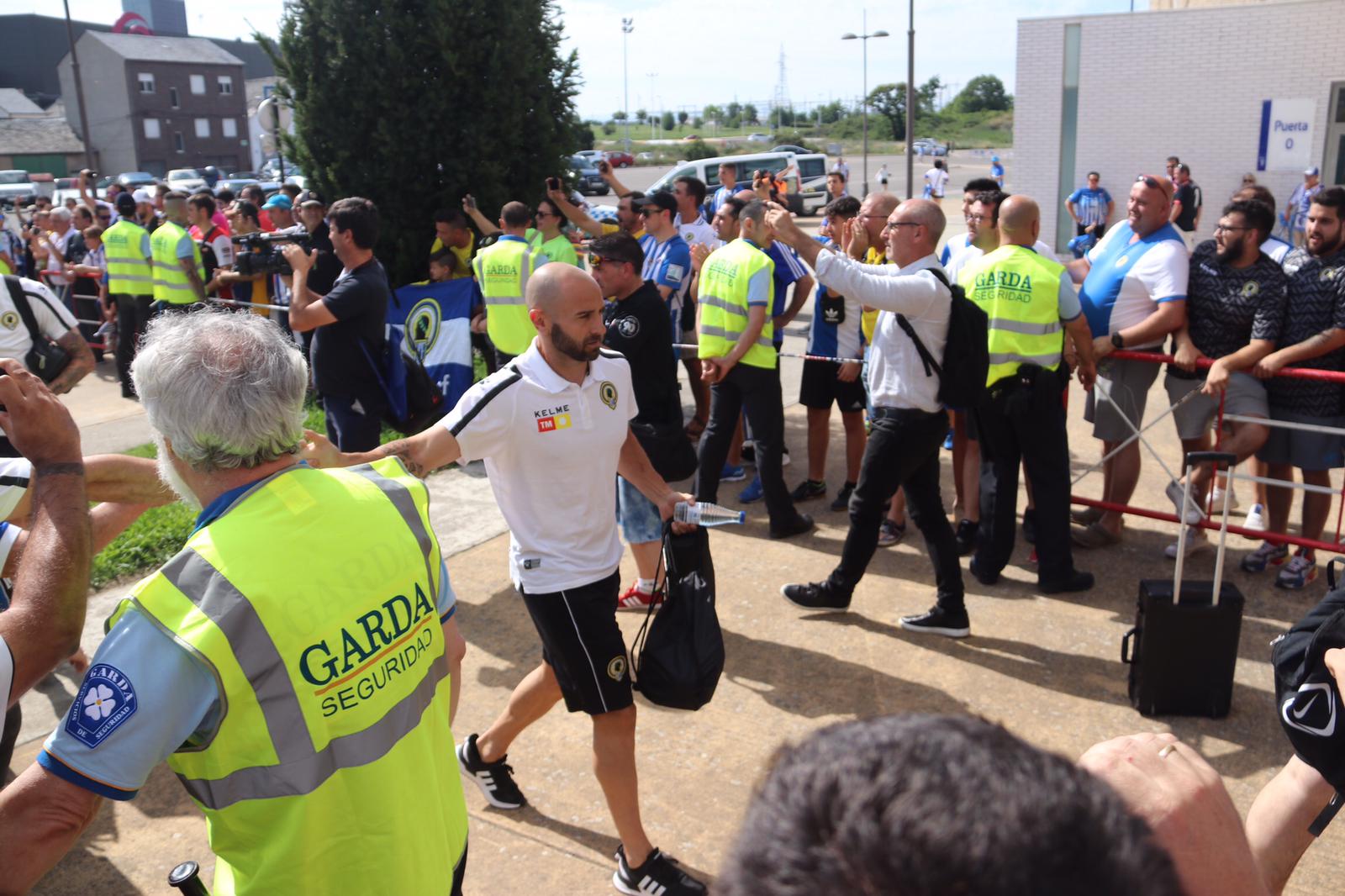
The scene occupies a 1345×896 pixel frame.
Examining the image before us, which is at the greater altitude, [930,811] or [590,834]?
[930,811]

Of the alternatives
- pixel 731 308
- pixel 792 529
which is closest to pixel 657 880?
pixel 792 529

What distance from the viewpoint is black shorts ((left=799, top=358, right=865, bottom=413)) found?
737cm

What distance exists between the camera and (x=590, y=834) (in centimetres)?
387

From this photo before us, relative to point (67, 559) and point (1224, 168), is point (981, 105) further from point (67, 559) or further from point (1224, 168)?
point (67, 559)

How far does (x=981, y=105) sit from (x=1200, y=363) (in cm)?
10076

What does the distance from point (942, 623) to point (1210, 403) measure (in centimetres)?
217

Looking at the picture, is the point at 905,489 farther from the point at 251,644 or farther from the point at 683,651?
the point at 251,644

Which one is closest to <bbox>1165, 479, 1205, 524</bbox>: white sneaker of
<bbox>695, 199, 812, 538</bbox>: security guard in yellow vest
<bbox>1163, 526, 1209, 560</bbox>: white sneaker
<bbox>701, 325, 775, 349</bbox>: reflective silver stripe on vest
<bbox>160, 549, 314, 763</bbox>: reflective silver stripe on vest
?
<bbox>1163, 526, 1209, 560</bbox>: white sneaker

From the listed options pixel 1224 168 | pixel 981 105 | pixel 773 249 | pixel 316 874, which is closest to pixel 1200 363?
pixel 773 249

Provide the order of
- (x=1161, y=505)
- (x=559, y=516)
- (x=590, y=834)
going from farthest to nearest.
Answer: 1. (x=1161, y=505)
2. (x=590, y=834)
3. (x=559, y=516)

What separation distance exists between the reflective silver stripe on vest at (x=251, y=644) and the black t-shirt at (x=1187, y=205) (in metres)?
18.8

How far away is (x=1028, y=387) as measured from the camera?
557 cm

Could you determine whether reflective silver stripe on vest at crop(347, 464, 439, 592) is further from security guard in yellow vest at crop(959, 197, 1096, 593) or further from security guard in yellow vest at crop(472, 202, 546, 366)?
security guard in yellow vest at crop(472, 202, 546, 366)

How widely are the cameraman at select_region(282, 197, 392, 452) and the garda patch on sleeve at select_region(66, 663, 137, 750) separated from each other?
13.8 feet
